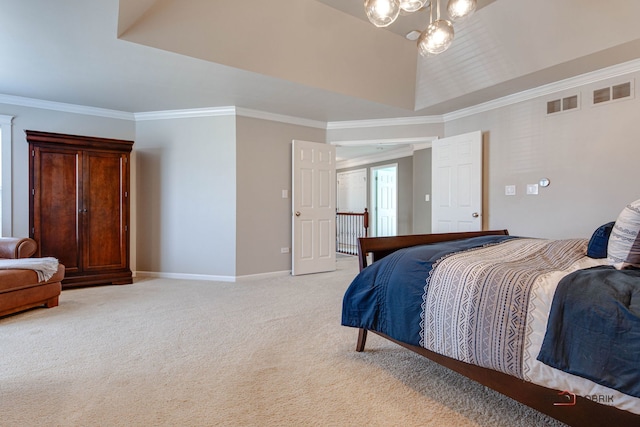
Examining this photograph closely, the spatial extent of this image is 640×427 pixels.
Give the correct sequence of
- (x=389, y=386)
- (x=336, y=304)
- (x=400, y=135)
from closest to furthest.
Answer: (x=389, y=386), (x=336, y=304), (x=400, y=135)

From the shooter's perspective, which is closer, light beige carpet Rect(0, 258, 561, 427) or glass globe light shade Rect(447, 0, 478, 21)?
light beige carpet Rect(0, 258, 561, 427)

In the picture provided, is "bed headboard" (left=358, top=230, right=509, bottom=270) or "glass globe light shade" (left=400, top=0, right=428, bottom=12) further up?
"glass globe light shade" (left=400, top=0, right=428, bottom=12)

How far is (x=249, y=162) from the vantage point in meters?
4.58

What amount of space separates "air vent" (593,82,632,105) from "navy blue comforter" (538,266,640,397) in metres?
3.00

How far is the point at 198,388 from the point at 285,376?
47 centimetres

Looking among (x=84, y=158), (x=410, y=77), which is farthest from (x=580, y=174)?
(x=84, y=158)

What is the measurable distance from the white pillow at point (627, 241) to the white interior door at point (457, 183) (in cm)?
292

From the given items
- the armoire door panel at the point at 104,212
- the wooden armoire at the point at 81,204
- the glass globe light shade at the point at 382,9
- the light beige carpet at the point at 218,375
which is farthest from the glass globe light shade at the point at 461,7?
the armoire door panel at the point at 104,212

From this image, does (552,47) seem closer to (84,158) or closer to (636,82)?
(636,82)

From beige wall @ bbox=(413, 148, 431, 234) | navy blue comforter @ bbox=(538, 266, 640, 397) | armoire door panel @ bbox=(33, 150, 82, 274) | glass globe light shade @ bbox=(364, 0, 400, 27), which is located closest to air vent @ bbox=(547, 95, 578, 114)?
beige wall @ bbox=(413, 148, 431, 234)

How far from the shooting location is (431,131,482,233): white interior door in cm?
436

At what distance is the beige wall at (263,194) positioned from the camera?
4.52m

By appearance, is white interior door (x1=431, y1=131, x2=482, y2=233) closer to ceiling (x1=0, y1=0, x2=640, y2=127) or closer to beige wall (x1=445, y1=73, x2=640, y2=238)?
beige wall (x1=445, y1=73, x2=640, y2=238)

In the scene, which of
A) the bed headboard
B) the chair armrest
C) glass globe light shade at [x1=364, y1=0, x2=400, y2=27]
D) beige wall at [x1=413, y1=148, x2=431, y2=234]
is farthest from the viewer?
beige wall at [x1=413, y1=148, x2=431, y2=234]
